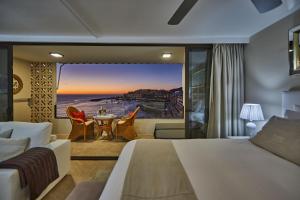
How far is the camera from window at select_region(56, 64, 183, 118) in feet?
24.2

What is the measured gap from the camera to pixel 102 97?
7688 millimetres

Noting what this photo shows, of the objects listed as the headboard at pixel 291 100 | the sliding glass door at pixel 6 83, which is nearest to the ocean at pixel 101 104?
the sliding glass door at pixel 6 83

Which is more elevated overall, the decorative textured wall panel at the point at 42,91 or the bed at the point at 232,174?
the decorative textured wall panel at the point at 42,91

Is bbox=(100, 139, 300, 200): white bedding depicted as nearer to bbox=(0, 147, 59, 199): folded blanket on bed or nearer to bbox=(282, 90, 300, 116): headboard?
bbox=(282, 90, 300, 116): headboard

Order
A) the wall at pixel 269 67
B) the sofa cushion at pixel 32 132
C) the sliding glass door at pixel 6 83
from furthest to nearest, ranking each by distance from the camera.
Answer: the sliding glass door at pixel 6 83 → the wall at pixel 269 67 → the sofa cushion at pixel 32 132

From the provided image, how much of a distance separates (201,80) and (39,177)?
3124 millimetres

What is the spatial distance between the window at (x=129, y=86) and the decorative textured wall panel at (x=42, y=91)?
0.73 feet

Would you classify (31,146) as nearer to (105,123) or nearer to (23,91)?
(105,123)

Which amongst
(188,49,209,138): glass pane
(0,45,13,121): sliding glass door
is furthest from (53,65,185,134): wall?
(0,45,13,121): sliding glass door

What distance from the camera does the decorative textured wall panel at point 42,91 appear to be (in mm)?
7230

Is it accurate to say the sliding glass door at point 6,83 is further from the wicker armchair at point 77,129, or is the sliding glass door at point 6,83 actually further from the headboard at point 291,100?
the headboard at point 291,100

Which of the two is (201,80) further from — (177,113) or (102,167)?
(177,113)

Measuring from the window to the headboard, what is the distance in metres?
4.37

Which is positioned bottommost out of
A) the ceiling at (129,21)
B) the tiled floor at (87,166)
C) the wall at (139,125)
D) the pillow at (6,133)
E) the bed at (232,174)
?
the tiled floor at (87,166)
